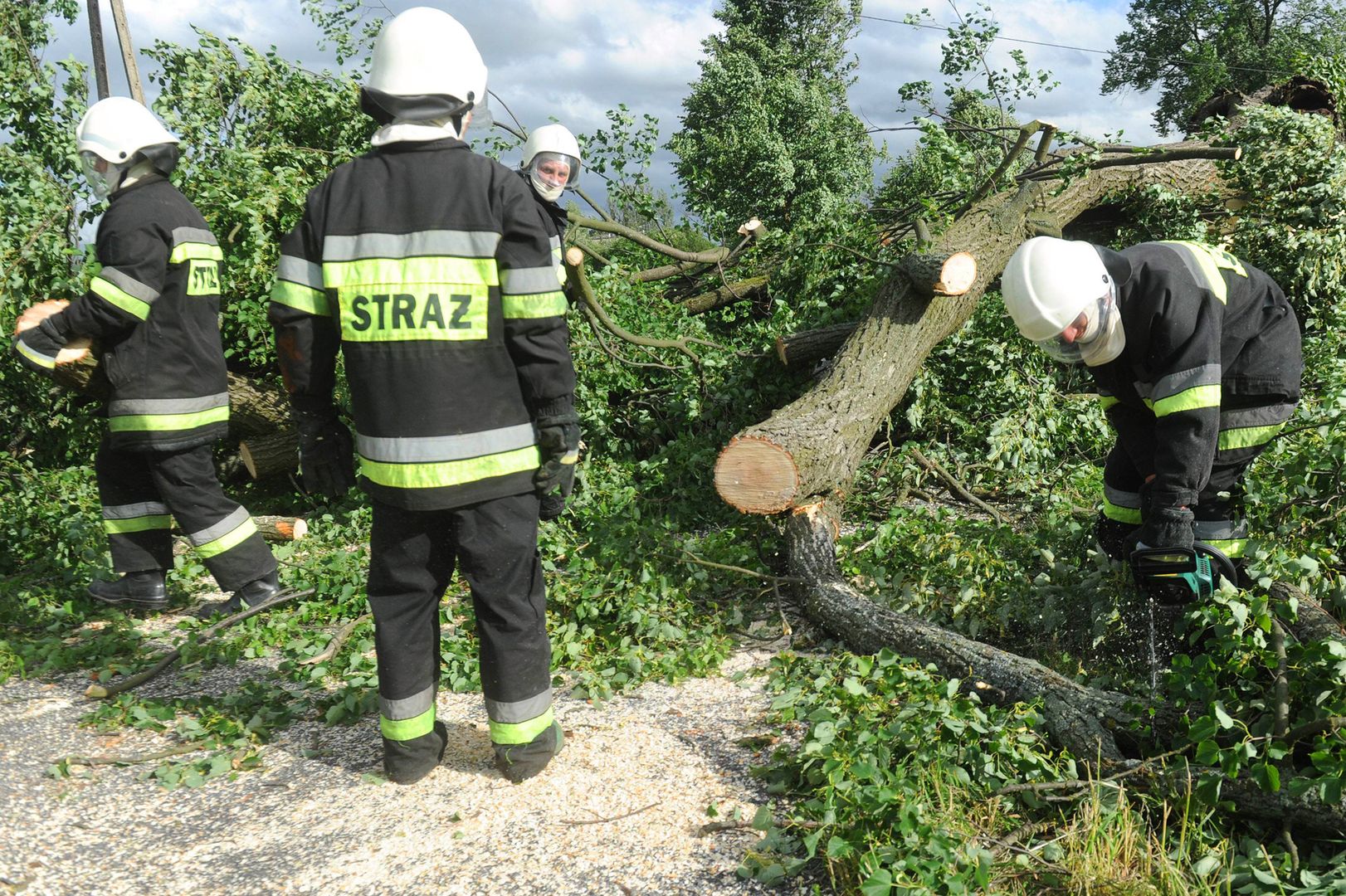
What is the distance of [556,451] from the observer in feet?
8.50

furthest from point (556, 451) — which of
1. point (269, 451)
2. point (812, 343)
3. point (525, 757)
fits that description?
point (269, 451)

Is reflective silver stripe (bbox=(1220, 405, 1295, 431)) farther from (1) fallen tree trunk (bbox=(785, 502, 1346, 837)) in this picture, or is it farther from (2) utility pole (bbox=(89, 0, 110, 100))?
(2) utility pole (bbox=(89, 0, 110, 100))

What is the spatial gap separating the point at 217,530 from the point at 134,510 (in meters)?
0.45

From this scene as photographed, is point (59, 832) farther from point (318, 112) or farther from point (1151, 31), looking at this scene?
point (1151, 31)

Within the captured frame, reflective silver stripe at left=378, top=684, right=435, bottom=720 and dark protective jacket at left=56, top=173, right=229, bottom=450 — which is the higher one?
dark protective jacket at left=56, top=173, right=229, bottom=450

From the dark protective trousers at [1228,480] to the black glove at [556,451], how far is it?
2.06 meters

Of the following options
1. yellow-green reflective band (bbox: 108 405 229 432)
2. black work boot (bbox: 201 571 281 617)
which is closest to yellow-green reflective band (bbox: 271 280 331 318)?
yellow-green reflective band (bbox: 108 405 229 432)

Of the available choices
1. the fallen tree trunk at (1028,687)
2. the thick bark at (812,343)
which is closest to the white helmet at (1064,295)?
the fallen tree trunk at (1028,687)

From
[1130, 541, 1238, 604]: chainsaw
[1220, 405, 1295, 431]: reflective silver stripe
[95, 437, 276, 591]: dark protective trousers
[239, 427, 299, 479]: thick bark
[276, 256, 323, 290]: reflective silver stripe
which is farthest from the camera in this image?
[239, 427, 299, 479]: thick bark

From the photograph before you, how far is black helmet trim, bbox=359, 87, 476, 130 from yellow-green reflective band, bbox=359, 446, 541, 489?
922mm

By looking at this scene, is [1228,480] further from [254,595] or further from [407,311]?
[254,595]

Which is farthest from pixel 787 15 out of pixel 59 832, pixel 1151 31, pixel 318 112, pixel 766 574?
pixel 59 832

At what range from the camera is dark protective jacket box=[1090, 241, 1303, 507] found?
2771 mm

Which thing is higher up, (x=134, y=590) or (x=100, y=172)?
(x=100, y=172)
